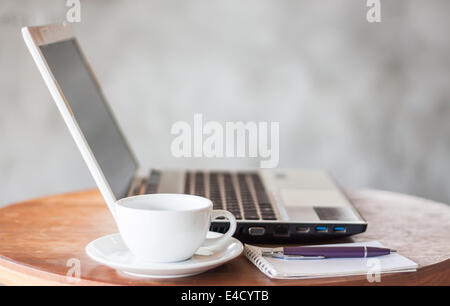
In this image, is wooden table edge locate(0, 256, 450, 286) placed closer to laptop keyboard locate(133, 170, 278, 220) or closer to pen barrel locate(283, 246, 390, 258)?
pen barrel locate(283, 246, 390, 258)

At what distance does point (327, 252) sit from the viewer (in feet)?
2.41

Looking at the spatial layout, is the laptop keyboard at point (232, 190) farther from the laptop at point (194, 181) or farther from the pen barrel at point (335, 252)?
the pen barrel at point (335, 252)

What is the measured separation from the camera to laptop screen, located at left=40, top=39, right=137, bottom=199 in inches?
34.3

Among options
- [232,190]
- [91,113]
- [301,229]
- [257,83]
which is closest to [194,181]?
[232,190]

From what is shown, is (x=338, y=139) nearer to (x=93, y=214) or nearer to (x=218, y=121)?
(x=218, y=121)

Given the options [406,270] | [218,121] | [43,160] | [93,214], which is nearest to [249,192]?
[93,214]

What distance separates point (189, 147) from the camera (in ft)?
7.80

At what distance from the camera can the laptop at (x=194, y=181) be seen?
791 mm

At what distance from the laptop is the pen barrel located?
0.09 m

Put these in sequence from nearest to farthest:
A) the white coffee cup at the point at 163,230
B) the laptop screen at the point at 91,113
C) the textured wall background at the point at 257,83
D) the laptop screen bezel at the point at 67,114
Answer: the white coffee cup at the point at 163,230
the laptop screen bezel at the point at 67,114
the laptop screen at the point at 91,113
the textured wall background at the point at 257,83

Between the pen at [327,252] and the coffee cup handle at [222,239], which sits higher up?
the coffee cup handle at [222,239]

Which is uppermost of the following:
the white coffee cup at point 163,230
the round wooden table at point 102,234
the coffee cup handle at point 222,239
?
the white coffee cup at point 163,230

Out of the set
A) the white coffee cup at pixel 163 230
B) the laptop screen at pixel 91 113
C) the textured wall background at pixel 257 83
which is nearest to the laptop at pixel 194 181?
the laptop screen at pixel 91 113
